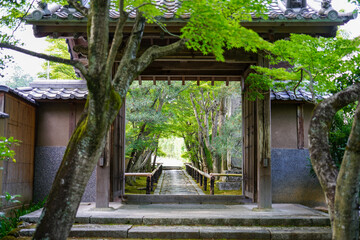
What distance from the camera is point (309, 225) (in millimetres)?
7160

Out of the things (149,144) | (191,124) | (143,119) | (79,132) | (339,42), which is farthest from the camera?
(191,124)

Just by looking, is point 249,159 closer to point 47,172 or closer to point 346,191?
point 47,172

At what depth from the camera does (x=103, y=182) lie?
8227 millimetres

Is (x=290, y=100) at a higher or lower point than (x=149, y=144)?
higher

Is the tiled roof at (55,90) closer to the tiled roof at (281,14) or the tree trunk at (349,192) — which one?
the tiled roof at (281,14)

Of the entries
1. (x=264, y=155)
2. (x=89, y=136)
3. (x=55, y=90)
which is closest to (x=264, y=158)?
(x=264, y=155)

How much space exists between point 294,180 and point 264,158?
268 centimetres

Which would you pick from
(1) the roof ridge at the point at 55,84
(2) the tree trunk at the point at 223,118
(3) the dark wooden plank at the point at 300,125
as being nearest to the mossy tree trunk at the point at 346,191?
(3) the dark wooden plank at the point at 300,125

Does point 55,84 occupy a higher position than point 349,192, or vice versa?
point 55,84

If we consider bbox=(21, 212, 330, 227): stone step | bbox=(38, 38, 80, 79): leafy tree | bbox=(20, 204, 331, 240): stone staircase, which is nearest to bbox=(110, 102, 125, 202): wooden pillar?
bbox=(20, 204, 331, 240): stone staircase

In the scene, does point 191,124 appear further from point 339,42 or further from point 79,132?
point 79,132

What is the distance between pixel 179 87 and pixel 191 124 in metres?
7.71

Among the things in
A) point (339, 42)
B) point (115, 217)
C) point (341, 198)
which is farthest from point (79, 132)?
point (339, 42)

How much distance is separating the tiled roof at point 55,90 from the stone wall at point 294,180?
6.00 meters
